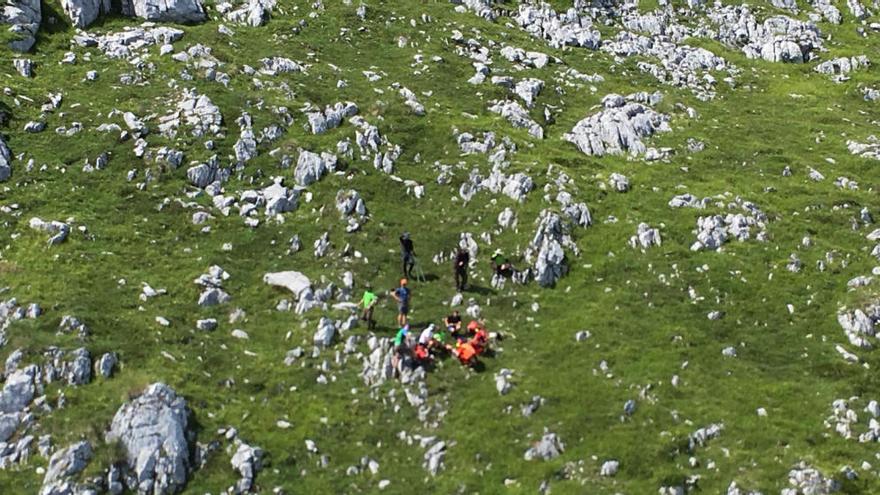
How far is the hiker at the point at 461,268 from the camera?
37.7 m

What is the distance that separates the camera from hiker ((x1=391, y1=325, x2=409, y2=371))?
107 feet

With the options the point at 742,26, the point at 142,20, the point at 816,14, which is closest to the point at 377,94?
the point at 142,20

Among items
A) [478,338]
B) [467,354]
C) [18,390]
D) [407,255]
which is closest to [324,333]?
[407,255]

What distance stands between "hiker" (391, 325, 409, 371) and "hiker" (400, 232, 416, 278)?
21.1 ft

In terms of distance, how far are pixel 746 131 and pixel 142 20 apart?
164 feet

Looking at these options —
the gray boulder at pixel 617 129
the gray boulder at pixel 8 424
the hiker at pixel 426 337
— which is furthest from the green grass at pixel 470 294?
the gray boulder at pixel 8 424

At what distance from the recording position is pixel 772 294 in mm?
37188

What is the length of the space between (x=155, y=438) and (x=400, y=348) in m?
10.8

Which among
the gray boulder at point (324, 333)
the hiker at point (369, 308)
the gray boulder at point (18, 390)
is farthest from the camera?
the hiker at point (369, 308)

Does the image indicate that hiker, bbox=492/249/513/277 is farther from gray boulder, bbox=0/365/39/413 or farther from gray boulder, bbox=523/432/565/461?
gray boulder, bbox=0/365/39/413

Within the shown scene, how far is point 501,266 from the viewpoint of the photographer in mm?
38750

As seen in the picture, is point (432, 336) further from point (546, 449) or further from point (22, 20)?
point (22, 20)

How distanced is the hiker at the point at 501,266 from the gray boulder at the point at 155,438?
17.2 metres

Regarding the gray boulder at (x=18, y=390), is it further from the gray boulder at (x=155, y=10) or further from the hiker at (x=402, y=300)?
the gray boulder at (x=155, y=10)
